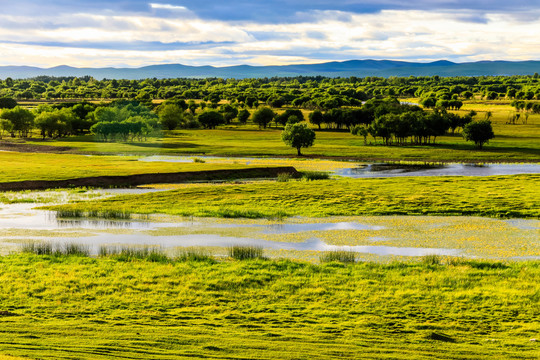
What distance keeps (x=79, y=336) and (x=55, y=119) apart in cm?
14347

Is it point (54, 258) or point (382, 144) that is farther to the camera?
point (382, 144)

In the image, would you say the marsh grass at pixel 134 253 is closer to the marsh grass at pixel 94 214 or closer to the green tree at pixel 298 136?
the marsh grass at pixel 94 214

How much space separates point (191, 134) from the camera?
15950 centimetres

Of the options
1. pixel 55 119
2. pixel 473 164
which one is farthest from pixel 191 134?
pixel 473 164

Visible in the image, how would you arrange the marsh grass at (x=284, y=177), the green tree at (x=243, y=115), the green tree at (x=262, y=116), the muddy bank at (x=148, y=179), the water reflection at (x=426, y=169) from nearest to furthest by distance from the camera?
the muddy bank at (x=148, y=179)
the marsh grass at (x=284, y=177)
the water reflection at (x=426, y=169)
the green tree at (x=262, y=116)
the green tree at (x=243, y=115)

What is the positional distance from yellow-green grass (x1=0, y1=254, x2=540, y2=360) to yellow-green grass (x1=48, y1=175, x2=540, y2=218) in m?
19.9

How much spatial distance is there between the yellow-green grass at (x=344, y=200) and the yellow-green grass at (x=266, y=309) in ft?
65.3

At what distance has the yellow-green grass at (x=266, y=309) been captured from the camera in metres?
16.9

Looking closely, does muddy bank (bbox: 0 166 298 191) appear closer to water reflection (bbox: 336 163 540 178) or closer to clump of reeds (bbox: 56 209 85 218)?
water reflection (bbox: 336 163 540 178)

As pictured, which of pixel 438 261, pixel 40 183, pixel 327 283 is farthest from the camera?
pixel 40 183

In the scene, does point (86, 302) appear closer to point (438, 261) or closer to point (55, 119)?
point (438, 261)

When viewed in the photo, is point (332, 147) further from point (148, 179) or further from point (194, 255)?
point (194, 255)

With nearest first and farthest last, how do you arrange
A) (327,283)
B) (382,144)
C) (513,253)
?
(327,283) → (513,253) → (382,144)

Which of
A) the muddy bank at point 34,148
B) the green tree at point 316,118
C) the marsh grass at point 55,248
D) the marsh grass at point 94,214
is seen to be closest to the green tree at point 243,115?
the green tree at point 316,118
